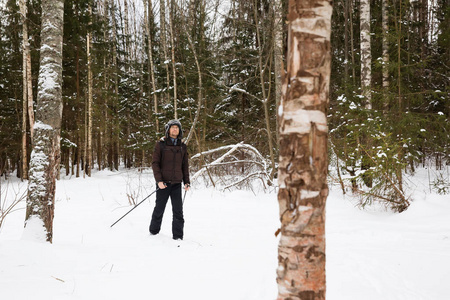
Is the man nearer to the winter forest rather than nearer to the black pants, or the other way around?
the black pants

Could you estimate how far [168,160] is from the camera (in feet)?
15.6

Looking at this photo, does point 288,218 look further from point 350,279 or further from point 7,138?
point 7,138

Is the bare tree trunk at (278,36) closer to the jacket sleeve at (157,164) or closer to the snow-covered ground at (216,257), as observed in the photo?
the snow-covered ground at (216,257)

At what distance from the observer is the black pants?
4703mm

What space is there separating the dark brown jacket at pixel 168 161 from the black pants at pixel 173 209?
5.9 inches

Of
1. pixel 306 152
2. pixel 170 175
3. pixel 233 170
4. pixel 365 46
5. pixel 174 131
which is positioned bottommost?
pixel 233 170

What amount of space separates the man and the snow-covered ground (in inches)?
12.1

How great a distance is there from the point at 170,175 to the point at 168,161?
24 centimetres

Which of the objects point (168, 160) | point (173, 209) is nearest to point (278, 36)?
point (168, 160)

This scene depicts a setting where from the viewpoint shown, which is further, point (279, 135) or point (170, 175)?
point (170, 175)

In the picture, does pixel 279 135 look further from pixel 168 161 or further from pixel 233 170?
pixel 233 170

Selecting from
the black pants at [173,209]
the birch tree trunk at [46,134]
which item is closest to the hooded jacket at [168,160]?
the black pants at [173,209]

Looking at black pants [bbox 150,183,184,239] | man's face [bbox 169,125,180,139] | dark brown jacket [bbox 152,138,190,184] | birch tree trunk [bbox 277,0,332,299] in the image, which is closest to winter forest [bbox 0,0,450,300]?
birch tree trunk [bbox 277,0,332,299]

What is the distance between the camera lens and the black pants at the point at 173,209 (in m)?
4.70
